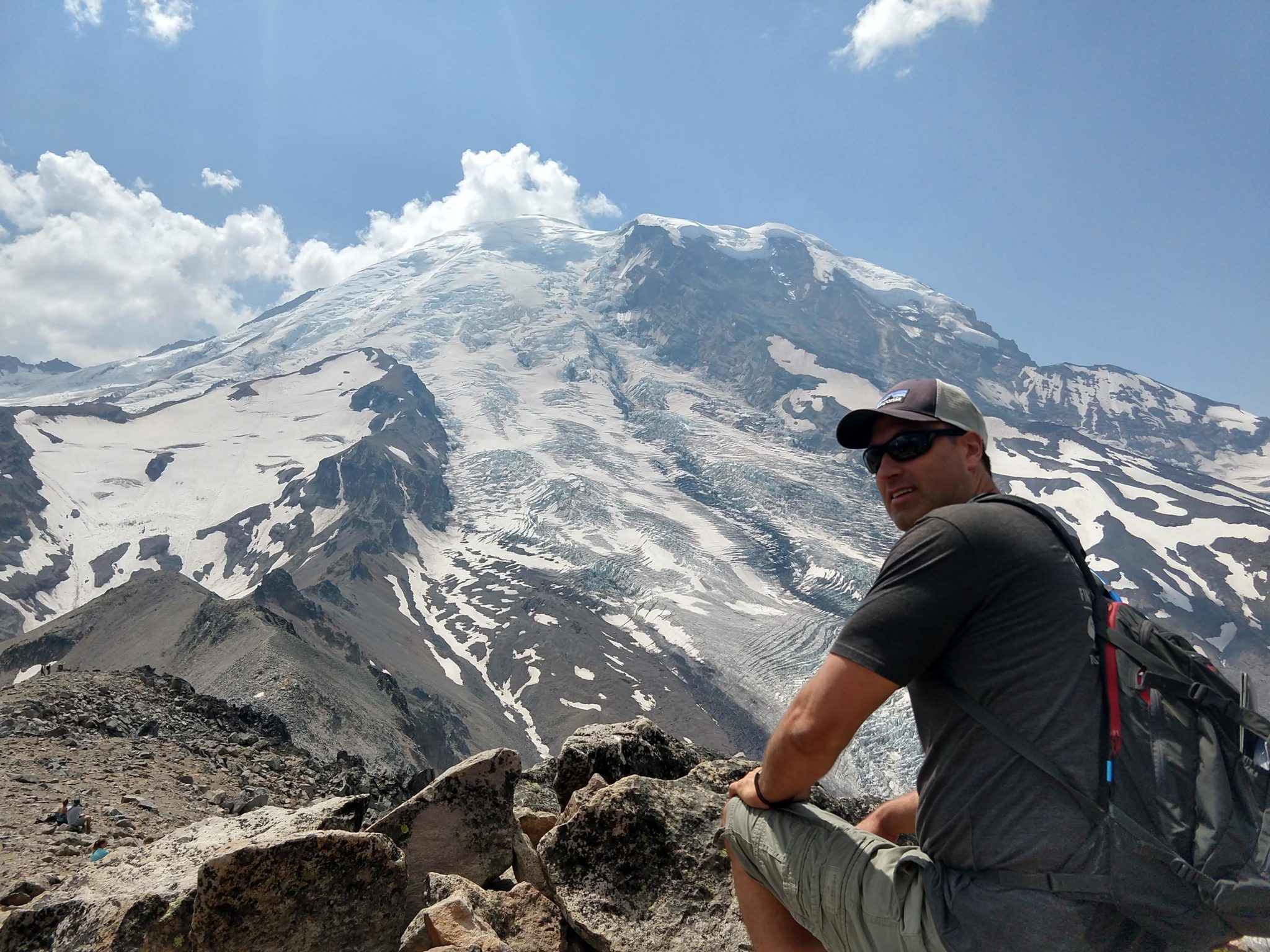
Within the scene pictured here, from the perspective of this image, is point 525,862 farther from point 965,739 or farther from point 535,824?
point 965,739

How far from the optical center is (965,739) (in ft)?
7.69

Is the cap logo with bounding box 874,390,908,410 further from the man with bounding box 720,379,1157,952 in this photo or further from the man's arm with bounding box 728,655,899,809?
the man's arm with bounding box 728,655,899,809

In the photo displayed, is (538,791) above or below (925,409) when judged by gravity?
below

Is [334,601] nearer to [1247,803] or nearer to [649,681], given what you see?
[649,681]

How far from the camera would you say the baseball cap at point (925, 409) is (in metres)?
2.84

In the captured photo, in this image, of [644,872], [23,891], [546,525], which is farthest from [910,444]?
[546,525]

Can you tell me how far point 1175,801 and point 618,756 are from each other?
4516 mm

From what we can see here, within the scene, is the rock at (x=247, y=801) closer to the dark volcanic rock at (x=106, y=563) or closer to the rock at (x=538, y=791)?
the rock at (x=538, y=791)

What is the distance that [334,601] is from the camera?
90938 mm

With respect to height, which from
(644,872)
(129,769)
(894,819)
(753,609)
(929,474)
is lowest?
(753,609)

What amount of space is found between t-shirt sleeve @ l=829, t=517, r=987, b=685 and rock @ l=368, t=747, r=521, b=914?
13.4 feet

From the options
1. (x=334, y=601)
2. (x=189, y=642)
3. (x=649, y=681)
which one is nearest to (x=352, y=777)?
(x=189, y=642)

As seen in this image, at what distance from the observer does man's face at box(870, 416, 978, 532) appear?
9.38 feet

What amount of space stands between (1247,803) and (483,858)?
479 cm
